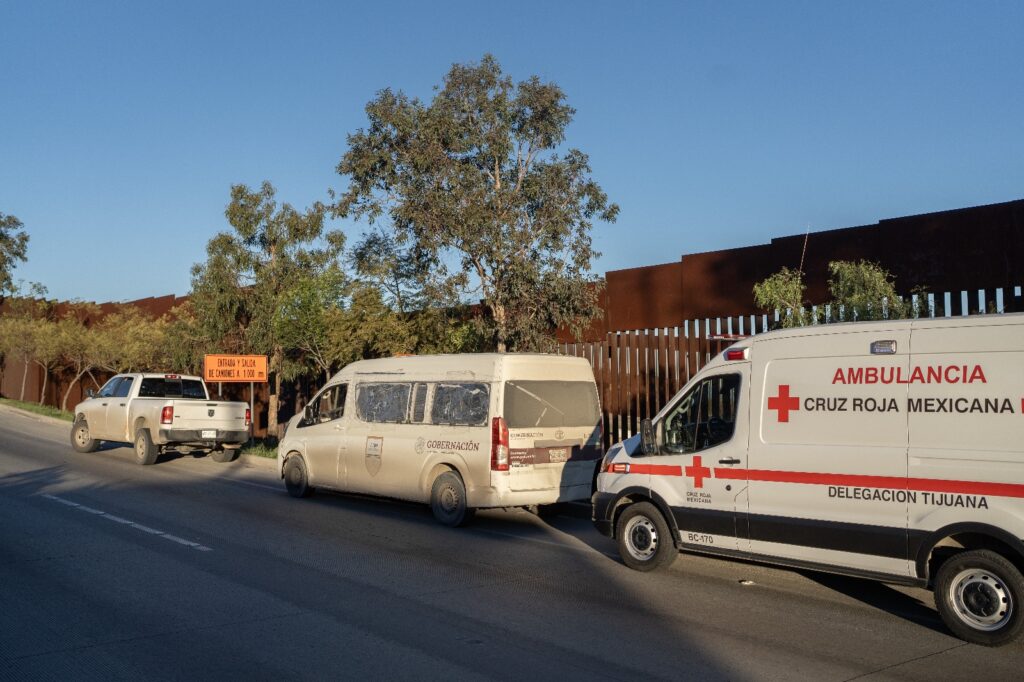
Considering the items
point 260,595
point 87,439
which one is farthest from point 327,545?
point 87,439

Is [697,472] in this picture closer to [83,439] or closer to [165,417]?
[165,417]

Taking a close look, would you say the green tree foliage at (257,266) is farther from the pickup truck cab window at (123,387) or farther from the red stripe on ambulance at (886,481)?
the red stripe on ambulance at (886,481)

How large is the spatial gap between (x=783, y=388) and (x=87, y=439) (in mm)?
18286

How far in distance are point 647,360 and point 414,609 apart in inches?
378

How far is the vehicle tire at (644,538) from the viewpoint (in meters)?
8.78

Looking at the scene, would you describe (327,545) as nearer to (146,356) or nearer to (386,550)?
(386,550)

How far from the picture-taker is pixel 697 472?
854cm

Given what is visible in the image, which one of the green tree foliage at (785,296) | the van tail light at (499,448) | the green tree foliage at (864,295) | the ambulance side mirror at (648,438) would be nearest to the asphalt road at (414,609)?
the van tail light at (499,448)

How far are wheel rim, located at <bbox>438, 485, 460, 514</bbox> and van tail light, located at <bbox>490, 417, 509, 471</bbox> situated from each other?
768mm

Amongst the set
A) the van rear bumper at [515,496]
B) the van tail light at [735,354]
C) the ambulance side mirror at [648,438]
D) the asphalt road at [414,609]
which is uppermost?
the van tail light at [735,354]

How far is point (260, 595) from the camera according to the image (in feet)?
25.1

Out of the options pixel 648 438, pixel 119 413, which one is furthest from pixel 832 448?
pixel 119 413

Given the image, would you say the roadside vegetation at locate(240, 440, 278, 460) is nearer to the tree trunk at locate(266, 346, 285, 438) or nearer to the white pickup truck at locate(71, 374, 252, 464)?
the white pickup truck at locate(71, 374, 252, 464)

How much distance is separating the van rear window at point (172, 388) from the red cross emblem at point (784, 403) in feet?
49.4
